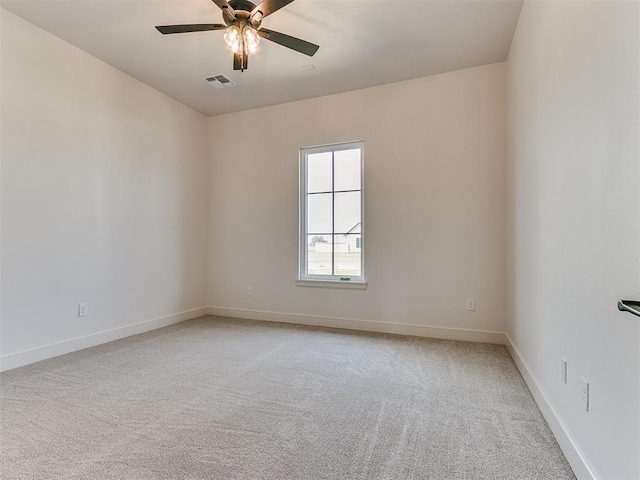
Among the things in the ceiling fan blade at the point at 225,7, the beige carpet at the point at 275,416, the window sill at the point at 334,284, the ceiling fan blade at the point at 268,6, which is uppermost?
the ceiling fan blade at the point at 225,7

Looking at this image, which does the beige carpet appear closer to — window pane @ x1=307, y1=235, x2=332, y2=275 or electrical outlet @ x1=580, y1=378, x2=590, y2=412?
electrical outlet @ x1=580, y1=378, x2=590, y2=412

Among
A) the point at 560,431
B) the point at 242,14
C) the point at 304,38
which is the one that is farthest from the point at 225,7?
the point at 560,431

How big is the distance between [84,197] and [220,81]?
182 cm

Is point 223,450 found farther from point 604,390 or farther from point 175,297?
point 175,297

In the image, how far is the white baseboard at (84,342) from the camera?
262 cm

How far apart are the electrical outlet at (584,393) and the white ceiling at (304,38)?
8.45ft

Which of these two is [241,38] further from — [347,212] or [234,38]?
[347,212]

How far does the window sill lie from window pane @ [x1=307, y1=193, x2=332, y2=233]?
0.62m

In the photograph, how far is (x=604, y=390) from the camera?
1214 millimetres

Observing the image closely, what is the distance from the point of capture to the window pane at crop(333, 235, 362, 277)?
3.90 metres

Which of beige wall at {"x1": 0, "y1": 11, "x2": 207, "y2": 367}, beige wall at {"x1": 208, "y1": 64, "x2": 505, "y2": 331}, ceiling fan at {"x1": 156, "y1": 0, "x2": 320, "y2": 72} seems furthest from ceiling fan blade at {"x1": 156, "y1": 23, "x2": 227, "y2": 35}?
beige wall at {"x1": 208, "y1": 64, "x2": 505, "y2": 331}

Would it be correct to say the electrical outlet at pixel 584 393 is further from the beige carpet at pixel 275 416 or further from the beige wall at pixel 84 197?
→ the beige wall at pixel 84 197

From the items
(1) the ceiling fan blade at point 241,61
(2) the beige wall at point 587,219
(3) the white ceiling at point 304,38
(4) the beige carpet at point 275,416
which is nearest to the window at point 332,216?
(3) the white ceiling at point 304,38

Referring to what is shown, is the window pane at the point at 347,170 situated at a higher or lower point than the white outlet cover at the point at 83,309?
higher
